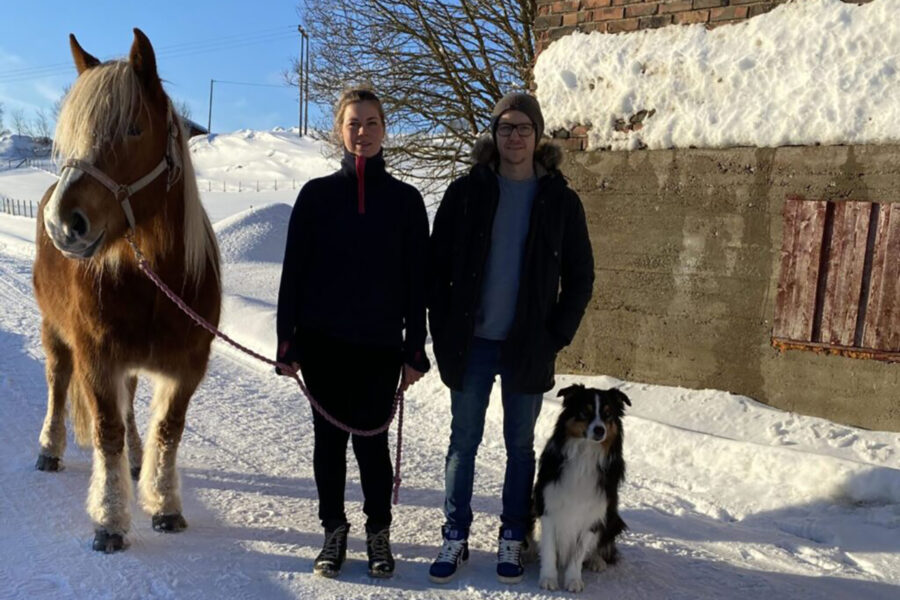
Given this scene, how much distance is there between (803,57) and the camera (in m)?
5.08

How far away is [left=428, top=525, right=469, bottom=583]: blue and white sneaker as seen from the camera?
9.81 ft

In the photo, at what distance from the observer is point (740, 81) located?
5363mm

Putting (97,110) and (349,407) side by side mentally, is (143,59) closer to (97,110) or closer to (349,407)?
(97,110)

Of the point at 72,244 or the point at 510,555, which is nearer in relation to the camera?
the point at 72,244

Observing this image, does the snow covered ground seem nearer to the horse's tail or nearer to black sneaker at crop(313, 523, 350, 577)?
black sneaker at crop(313, 523, 350, 577)

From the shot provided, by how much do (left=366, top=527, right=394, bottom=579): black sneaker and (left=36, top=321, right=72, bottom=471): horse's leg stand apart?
7.63 feet

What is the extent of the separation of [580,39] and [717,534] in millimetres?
4607

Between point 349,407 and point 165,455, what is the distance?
1181 mm

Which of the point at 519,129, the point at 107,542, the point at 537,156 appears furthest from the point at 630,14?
the point at 107,542

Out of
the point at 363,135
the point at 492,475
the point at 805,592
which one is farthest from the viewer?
the point at 492,475

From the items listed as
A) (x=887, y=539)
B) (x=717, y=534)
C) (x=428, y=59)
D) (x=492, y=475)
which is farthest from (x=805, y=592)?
(x=428, y=59)

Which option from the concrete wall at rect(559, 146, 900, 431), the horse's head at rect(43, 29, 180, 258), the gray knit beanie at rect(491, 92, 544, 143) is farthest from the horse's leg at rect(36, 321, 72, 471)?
the concrete wall at rect(559, 146, 900, 431)

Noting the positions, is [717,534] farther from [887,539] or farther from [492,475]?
[492,475]

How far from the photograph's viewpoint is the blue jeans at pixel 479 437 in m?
3.06
